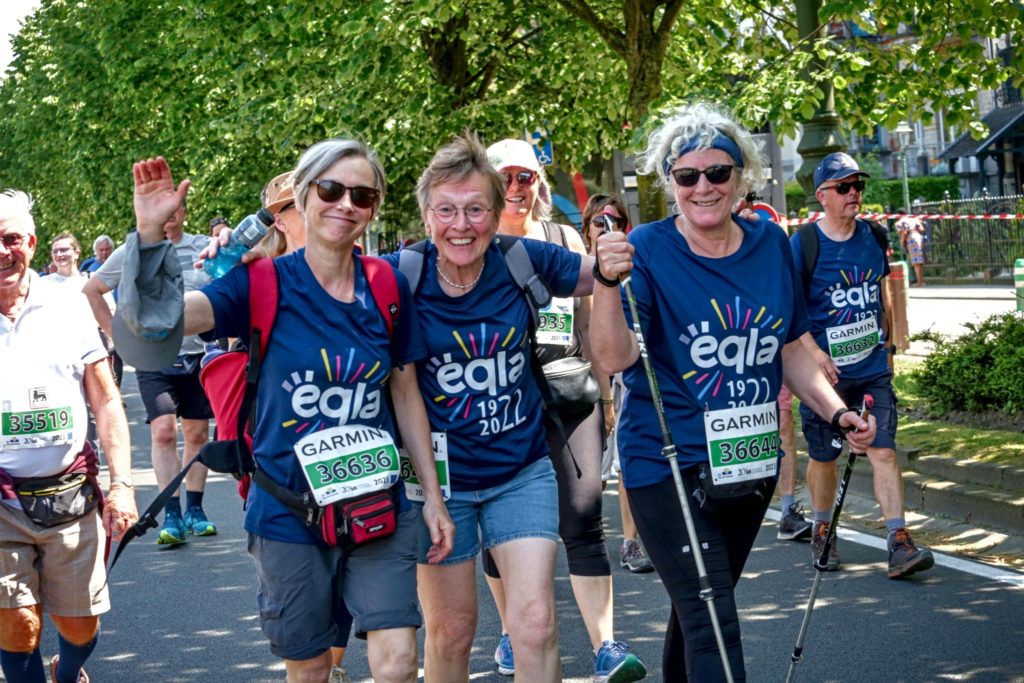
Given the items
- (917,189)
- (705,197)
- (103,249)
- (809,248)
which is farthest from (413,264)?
(917,189)

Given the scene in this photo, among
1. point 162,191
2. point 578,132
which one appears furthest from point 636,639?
point 578,132

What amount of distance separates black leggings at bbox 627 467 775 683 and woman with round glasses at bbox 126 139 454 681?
2.32 feet

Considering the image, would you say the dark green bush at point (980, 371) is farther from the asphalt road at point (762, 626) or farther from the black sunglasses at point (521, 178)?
the black sunglasses at point (521, 178)

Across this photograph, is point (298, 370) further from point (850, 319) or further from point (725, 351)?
point (850, 319)

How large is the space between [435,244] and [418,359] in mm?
434

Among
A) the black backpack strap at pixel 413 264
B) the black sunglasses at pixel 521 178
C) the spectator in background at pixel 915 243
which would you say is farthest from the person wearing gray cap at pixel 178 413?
the spectator in background at pixel 915 243

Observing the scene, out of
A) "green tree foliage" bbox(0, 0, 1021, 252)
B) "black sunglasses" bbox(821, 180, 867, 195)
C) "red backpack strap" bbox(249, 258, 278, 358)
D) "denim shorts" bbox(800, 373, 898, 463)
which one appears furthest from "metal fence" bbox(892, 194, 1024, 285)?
"red backpack strap" bbox(249, 258, 278, 358)

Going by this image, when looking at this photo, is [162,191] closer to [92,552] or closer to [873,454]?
[92,552]

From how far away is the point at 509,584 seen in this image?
475cm

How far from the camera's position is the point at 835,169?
25.7ft

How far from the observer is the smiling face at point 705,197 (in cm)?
445

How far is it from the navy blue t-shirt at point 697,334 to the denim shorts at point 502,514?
411 mm

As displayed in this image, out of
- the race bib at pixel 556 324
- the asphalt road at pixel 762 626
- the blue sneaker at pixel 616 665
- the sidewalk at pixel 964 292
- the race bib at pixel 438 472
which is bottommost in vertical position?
the asphalt road at pixel 762 626

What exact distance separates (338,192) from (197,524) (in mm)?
6287
